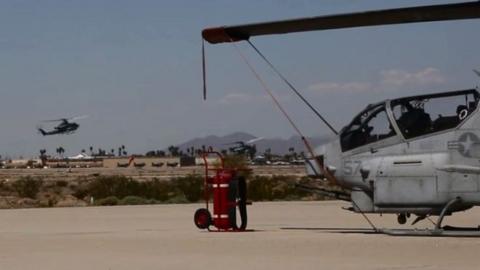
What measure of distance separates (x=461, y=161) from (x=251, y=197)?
26108mm

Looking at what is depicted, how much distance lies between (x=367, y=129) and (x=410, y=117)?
1.02 m

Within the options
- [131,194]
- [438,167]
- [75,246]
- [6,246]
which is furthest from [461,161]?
[131,194]

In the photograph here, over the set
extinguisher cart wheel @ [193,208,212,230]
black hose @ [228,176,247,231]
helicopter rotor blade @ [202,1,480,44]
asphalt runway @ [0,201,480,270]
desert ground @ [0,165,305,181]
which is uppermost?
desert ground @ [0,165,305,181]

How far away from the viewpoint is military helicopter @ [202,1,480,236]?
57.6ft

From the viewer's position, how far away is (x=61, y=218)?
90.1 feet

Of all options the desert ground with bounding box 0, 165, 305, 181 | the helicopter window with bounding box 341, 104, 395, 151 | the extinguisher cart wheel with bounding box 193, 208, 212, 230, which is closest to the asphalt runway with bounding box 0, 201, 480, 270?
the extinguisher cart wheel with bounding box 193, 208, 212, 230

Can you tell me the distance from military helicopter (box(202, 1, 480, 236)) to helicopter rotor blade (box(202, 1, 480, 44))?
23 millimetres

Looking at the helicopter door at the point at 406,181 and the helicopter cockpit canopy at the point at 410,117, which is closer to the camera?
the helicopter door at the point at 406,181

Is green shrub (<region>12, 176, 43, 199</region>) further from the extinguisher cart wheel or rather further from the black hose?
the black hose

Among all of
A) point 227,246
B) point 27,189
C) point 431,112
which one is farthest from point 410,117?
point 27,189

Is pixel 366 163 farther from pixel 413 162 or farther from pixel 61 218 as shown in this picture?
pixel 61 218

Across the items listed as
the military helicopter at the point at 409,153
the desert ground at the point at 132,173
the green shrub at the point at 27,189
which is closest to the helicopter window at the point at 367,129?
the military helicopter at the point at 409,153

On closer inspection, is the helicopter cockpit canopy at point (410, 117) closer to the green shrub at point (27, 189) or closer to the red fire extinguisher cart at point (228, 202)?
the red fire extinguisher cart at point (228, 202)

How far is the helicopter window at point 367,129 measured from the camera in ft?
61.6
